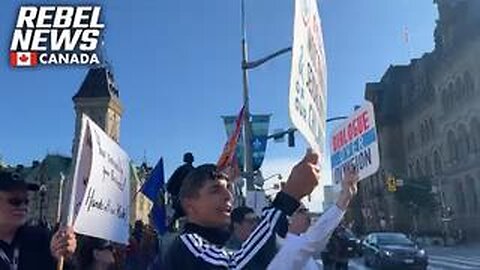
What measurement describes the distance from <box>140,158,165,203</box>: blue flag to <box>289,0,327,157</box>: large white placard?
478cm

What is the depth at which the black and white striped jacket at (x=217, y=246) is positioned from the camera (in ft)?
9.04

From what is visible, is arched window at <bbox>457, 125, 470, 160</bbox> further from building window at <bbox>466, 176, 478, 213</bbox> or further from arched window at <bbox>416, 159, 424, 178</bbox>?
arched window at <bbox>416, 159, 424, 178</bbox>

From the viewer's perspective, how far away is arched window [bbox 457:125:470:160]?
52122mm

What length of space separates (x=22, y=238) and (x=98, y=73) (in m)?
106

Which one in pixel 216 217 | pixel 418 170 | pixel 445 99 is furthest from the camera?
pixel 418 170

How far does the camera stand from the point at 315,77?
378 centimetres

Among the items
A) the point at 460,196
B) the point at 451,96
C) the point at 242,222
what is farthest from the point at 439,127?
the point at 242,222

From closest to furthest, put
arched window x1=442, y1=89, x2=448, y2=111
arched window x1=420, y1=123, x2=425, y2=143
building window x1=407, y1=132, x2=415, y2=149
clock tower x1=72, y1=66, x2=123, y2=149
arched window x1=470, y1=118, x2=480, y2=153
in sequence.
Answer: arched window x1=470, y1=118, x2=480, y2=153, arched window x1=442, y1=89, x2=448, y2=111, arched window x1=420, y1=123, x2=425, y2=143, building window x1=407, y1=132, x2=415, y2=149, clock tower x1=72, y1=66, x2=123, y2=149

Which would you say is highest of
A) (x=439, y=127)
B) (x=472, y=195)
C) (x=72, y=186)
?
(x=439, y=127)

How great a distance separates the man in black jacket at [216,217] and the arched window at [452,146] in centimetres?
5482

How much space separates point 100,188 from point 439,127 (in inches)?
2312

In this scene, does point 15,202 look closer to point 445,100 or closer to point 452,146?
point 452,146

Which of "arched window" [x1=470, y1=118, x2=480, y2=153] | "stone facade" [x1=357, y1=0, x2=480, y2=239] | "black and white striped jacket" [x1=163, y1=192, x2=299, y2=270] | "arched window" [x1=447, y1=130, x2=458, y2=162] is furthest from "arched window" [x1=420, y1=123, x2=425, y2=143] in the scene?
"black and white striped jacket" [x1=163, y1=192, x2=299, y2=270]

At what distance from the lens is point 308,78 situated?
3.54 m
